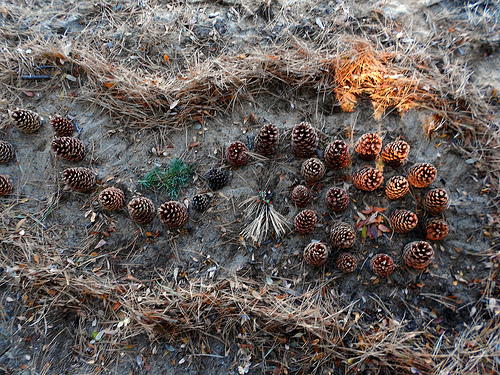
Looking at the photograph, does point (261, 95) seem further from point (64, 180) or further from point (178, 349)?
point (178, 349)

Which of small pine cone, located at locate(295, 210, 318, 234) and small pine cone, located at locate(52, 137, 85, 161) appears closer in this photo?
small pine cone, located at locate(295, 210, 318, 234)

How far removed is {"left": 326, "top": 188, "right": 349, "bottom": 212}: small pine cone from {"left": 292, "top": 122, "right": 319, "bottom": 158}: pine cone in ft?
1.27

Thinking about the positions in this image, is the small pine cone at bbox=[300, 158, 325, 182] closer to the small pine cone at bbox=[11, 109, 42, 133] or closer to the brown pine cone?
the brown pine cone

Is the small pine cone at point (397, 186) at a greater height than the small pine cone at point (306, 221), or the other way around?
the small pine cone at point (397, 186)

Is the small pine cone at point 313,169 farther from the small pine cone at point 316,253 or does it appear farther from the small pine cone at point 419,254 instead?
the small pine cone at point 419,254

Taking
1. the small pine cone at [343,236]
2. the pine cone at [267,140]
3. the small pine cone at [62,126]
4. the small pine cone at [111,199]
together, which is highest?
the pine cone at [267,140]

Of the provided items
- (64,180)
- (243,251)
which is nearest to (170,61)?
(64,180)

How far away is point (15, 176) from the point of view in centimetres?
284

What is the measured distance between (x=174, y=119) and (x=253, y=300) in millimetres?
1751

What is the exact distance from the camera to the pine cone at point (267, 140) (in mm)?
2500

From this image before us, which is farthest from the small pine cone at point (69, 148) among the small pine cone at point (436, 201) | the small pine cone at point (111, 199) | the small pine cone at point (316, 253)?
the small pine cone at point (436, 201)

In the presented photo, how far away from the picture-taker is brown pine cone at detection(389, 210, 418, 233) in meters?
2.30

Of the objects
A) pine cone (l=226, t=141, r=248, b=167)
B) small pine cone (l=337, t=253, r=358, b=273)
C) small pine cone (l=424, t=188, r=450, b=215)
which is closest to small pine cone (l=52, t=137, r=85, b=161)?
pine cone (l=226, t=141, r=248, b=167)

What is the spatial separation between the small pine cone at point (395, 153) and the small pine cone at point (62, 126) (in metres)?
2.84
